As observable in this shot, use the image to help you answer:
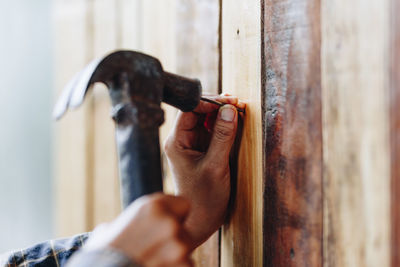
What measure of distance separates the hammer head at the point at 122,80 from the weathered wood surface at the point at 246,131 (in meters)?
0.17

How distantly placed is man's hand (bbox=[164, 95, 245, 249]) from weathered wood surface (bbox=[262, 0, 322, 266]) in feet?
0.37

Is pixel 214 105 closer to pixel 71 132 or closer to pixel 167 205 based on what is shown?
pixel 167 205

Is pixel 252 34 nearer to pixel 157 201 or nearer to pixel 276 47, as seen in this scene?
pixel 276 47

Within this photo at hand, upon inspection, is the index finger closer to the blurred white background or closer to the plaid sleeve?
the plaid sleeve

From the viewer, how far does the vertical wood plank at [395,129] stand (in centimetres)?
41

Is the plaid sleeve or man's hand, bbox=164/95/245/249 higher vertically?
man's hand, bbox=164/95/245/249

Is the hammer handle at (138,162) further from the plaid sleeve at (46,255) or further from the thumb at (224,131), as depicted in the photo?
the plaid sleeve at (46,255)

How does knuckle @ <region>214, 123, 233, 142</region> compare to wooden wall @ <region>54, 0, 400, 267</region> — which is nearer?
wooden wall @ <region>54, 0, 400, 267</region>

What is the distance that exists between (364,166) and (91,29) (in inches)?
54.8

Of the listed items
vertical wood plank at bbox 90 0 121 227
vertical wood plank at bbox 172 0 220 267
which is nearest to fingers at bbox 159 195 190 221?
vertical wood plank at bbox 172 0 220 267

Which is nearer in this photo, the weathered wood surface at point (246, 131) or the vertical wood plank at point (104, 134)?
the weathered wood surface at point (246, 131)

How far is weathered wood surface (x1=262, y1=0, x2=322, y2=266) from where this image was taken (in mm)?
539

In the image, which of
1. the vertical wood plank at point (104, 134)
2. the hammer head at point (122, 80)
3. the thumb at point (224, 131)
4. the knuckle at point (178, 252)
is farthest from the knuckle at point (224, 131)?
the vertical wood plank at point (104, 134)

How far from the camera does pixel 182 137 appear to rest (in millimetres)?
780
